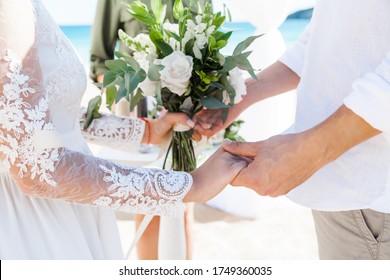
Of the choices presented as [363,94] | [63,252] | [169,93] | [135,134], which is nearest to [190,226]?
Result: [135,134]

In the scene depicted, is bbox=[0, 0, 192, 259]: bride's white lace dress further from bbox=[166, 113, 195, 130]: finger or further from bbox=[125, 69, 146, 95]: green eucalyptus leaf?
bbox=[166, 113, 195, 130]: finger

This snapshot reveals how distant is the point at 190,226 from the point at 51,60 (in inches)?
63.4

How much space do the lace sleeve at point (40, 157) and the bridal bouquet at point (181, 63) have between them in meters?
0.36

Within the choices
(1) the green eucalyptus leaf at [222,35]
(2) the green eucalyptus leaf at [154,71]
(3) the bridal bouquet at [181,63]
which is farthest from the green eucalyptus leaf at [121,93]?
(1) the green eucalyptus leaf at [222,35]

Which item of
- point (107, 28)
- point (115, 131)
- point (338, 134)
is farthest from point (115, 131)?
point (107, 28)

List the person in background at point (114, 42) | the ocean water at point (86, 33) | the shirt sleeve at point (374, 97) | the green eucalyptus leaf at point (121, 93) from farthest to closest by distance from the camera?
the ocean water at point (86, 33) < the person in background at point (114, 42) < the green eucalyptus leaf at point (121, 93) < the shirt sleeve at point (374, 97)

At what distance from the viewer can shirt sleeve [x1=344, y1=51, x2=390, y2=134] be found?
132 cm

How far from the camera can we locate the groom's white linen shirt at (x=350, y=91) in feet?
4.43

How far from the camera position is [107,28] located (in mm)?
3377

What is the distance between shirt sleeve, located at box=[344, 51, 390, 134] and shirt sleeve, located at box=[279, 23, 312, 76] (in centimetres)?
52

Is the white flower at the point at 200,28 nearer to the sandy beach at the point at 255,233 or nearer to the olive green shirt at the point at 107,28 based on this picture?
the olive green shirt at the point at 107,28

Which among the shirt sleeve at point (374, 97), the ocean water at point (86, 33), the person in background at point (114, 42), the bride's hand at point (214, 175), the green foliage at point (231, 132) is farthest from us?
the ocean water at point (86, 33)

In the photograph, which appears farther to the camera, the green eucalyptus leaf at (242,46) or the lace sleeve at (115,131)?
the lace sleeve at (115,131)

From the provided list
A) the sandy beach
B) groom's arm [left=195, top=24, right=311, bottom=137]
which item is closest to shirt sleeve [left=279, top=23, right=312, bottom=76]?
groom's arm [left=195, top=24, right=311, bottom=137]
